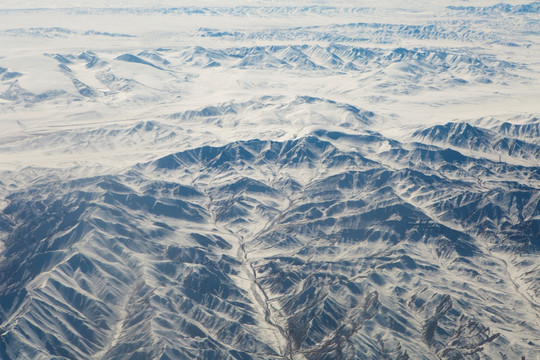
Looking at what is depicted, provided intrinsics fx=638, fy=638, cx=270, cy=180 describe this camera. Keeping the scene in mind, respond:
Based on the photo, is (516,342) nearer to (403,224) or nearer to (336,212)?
(403,224)

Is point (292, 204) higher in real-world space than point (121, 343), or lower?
lower

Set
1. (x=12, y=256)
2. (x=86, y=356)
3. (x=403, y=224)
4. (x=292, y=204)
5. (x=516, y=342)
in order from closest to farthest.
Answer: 1. (x=86, y=356)
2. (x=516, y=342)
3. (x=12, y=256)
4. (x=403, y=224)
5. (x=292, y=204)

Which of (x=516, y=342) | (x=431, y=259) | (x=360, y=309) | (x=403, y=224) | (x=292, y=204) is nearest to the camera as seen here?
(x=516, y=342)

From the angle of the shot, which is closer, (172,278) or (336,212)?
(172,278)

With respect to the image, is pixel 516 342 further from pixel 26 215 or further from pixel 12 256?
pixel 26 215

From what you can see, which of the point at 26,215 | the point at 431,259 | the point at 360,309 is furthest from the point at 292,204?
the point at 26,215

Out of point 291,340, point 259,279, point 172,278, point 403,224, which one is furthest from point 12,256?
point 403,224
